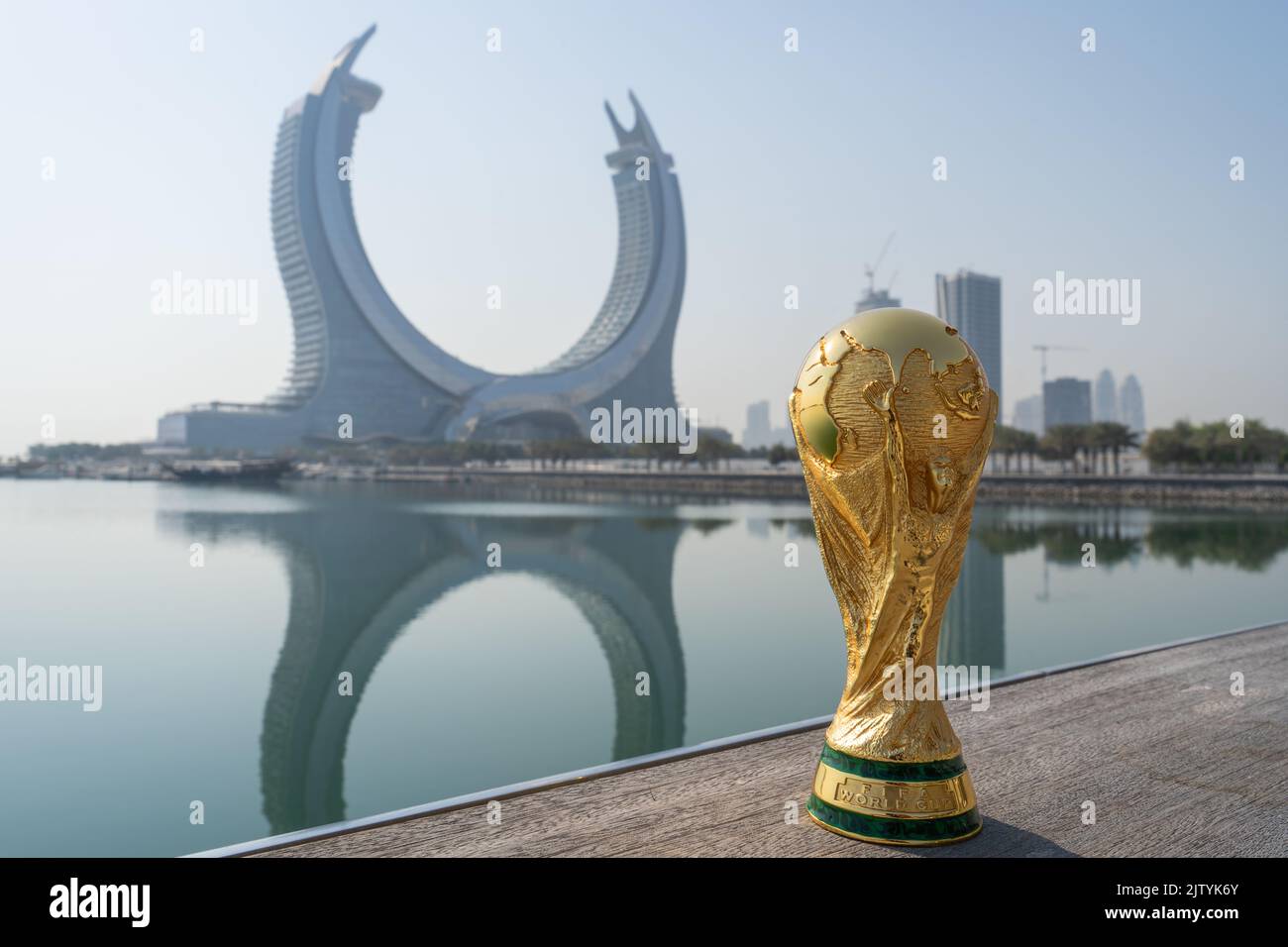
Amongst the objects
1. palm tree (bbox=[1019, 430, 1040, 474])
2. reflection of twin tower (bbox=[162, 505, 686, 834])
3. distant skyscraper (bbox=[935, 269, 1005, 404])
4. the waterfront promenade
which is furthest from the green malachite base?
distant skyscraper (bbox=[935, 269, 1005, 404])

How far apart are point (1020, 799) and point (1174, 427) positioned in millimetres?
54133

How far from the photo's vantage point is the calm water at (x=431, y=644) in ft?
21.6

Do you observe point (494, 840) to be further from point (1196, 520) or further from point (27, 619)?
point (1196, 520)

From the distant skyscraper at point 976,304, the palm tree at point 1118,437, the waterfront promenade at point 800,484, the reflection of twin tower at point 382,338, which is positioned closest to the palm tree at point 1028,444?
the palm tree at point 1118,437

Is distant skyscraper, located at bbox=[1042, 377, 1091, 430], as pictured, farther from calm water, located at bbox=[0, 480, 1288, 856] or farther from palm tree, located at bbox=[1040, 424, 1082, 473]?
calm water, located at bbox=[0, 480, 1288, 856]

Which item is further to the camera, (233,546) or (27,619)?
(233,546)

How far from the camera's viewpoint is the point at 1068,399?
382 feet

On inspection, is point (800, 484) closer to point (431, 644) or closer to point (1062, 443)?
point (1062, 443)

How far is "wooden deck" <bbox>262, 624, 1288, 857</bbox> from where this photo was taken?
2955mm

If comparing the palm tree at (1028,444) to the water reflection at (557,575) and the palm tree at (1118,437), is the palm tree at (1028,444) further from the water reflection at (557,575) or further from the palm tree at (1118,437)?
the water reflection at (557,575)

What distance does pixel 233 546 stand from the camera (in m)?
22.4

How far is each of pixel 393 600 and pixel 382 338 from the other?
67.7 metres
